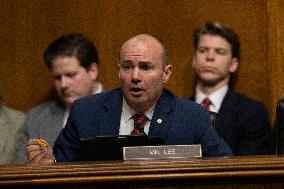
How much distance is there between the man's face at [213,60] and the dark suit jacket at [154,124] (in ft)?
2.85

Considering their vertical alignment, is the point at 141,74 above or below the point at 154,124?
above

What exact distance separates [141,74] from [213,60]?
982 millimetres

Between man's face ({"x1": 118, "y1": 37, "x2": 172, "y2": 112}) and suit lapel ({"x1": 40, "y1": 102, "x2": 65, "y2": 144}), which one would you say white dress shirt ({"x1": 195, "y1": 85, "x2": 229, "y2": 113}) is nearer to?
suit lapel ({"x1": 40, "y1": 102, "x2": 65, "y2": 144})

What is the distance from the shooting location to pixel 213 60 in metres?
3.84

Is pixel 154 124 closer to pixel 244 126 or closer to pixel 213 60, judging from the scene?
pixel 244 126

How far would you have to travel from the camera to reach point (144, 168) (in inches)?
73.4

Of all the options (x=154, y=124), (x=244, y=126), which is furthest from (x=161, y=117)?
(x=244, y=126)

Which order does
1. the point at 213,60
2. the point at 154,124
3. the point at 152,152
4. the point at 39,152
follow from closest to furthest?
the point at 152,152 → the point at 39,152 → the point at 154,124 → the point at 213,60

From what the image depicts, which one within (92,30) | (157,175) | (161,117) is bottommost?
(157,175)

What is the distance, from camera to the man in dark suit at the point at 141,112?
9.34 feet

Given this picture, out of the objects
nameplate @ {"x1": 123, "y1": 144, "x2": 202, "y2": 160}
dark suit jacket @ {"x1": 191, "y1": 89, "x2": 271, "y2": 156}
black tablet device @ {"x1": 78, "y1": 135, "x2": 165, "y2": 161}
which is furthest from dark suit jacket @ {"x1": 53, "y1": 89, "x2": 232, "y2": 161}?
dark suit jacket @ {"x1": 191, "y1": 89, "x2": 271, "y2": 156}

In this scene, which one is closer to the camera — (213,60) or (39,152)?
(39,152)

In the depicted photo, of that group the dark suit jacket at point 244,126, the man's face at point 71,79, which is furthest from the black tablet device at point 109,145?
the man's face at point 71,79

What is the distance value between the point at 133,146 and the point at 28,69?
7.10 ft
